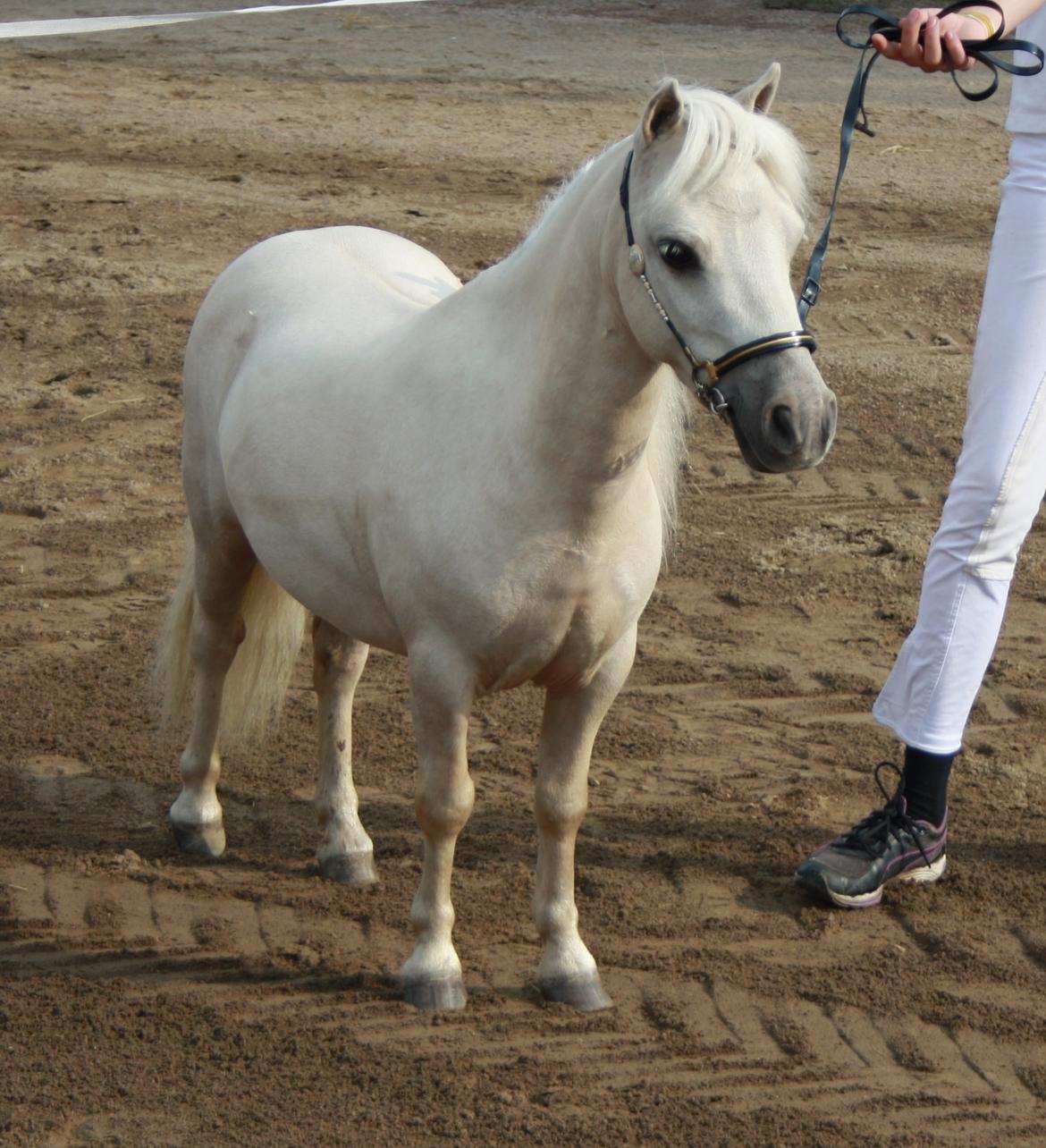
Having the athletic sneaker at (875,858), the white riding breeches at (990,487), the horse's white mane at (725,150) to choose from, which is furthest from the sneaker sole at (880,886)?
the horse's white mane at (725,150)

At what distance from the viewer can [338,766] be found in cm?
393

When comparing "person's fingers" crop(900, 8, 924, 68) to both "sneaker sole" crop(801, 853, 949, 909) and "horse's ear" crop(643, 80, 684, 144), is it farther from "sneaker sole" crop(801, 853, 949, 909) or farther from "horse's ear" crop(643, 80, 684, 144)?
"sneaker sole" crop(801, 853, 949, 909)

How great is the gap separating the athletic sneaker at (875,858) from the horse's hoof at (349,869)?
3.45ft

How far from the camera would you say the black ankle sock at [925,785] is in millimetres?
3812

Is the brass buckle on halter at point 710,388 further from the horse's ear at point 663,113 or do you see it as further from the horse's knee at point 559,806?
the horse's knee at point 559,806

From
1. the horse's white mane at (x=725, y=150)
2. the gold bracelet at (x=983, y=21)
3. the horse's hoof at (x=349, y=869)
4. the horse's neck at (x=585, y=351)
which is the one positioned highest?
the gold bracelet at (x=983, y=21)

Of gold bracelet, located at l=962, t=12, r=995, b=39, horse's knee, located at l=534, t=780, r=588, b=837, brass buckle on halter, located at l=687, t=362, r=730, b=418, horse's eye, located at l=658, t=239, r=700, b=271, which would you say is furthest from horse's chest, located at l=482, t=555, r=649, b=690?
gold bracelet, located at l=962, t=12, r=995, b=39

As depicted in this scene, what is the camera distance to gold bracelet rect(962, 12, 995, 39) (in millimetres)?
3074

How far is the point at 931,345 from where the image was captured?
7.19 m

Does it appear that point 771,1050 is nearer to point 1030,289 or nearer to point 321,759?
point 321,759

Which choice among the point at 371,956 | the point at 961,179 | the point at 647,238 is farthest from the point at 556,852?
the point at 961,179

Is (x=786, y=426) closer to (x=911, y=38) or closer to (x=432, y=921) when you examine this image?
(x=911, y=38)

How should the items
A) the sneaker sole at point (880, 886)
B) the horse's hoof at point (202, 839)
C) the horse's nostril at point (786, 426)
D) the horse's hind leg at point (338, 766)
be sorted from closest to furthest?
the horse's nostril at point (786, 426) → the sneaker sole at point (880, 886) → the horse's hind leg at point (338, 766) → the horse's hoof at point (202, 839)

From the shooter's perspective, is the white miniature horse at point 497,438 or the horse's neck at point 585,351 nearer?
the white miniature horse at point 497,438
